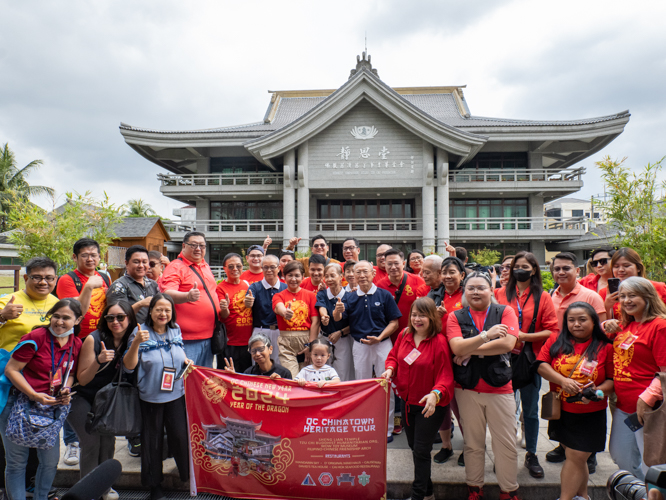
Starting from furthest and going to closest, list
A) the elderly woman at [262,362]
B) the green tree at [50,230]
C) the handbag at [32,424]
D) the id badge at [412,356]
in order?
the green tree at [50,230] → the elderly woman at [262,362] → the id badge at [412,356] → the handbag at [32,424]

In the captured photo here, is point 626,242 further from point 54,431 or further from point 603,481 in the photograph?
point 54,431

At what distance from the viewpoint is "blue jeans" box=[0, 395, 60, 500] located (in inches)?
122

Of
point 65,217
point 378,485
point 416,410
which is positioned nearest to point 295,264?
point 416,410

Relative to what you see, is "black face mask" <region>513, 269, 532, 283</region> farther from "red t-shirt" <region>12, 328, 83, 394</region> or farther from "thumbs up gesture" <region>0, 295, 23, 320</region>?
"thumbs up gesture" <region>0, 295, 23, 320</region>

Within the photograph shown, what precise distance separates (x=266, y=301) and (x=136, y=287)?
1.53 meters

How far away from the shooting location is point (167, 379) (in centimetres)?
341

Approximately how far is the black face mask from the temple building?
16.4 metres

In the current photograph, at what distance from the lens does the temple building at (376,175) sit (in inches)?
778

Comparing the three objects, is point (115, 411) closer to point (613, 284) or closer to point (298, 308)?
point (298, 308)

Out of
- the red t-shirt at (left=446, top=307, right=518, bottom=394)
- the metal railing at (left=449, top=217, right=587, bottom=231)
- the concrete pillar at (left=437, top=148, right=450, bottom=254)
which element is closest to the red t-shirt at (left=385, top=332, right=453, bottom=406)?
the red t-shirt at (left=446, top=307, right=518, bottom=394)

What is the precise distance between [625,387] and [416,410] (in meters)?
1.65

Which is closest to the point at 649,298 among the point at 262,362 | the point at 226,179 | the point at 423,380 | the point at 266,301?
the point at 423,380

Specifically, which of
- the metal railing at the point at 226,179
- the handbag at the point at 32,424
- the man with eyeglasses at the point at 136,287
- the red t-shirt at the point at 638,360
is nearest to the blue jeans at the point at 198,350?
the man with eyeglasses at the point at 136,287

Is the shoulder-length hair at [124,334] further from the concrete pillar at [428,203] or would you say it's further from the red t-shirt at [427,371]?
the concrete pillar at [428,203]
